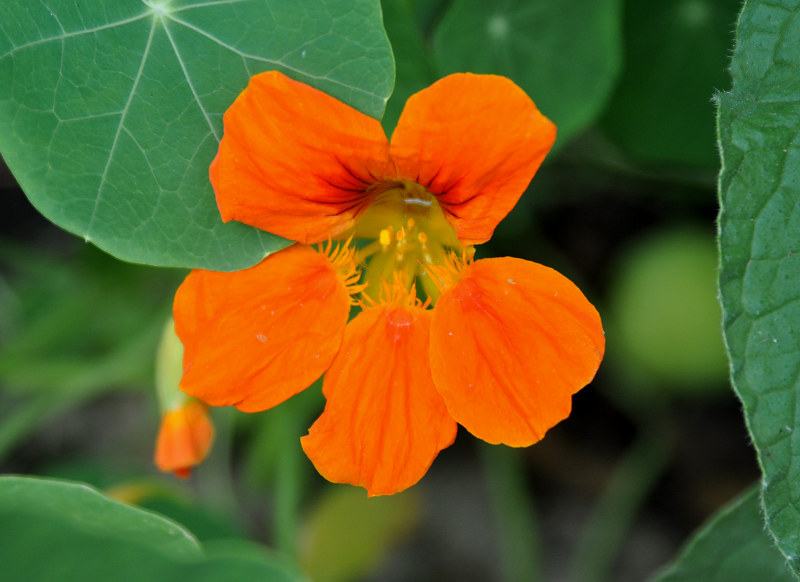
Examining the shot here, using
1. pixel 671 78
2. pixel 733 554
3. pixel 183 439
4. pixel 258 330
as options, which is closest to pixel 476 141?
pixel 258 330

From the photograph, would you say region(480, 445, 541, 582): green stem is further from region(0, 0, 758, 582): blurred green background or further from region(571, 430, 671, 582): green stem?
region(571, 430, 671, 582): green stem

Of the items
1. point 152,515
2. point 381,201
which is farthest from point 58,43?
point 152,515

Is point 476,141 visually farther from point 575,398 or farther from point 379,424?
point 575,398

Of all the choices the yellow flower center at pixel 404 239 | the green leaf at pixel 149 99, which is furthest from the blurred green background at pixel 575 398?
the green leaf at pixel 149 99

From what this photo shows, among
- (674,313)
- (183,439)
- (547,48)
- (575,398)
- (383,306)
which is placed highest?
(547,48)

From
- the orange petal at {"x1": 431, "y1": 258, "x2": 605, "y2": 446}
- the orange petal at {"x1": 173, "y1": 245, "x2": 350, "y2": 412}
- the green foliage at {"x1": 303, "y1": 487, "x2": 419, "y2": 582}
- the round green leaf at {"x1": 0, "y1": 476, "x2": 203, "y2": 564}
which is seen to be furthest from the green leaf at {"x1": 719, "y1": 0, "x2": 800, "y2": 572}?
the green foliage at {"x1": 303, "y1": 487, "x2": 419, "y2": 582}

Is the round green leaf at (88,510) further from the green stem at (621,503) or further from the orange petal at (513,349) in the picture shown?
the green stem at (621,503)

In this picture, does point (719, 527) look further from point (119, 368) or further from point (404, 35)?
point (119, 368)
